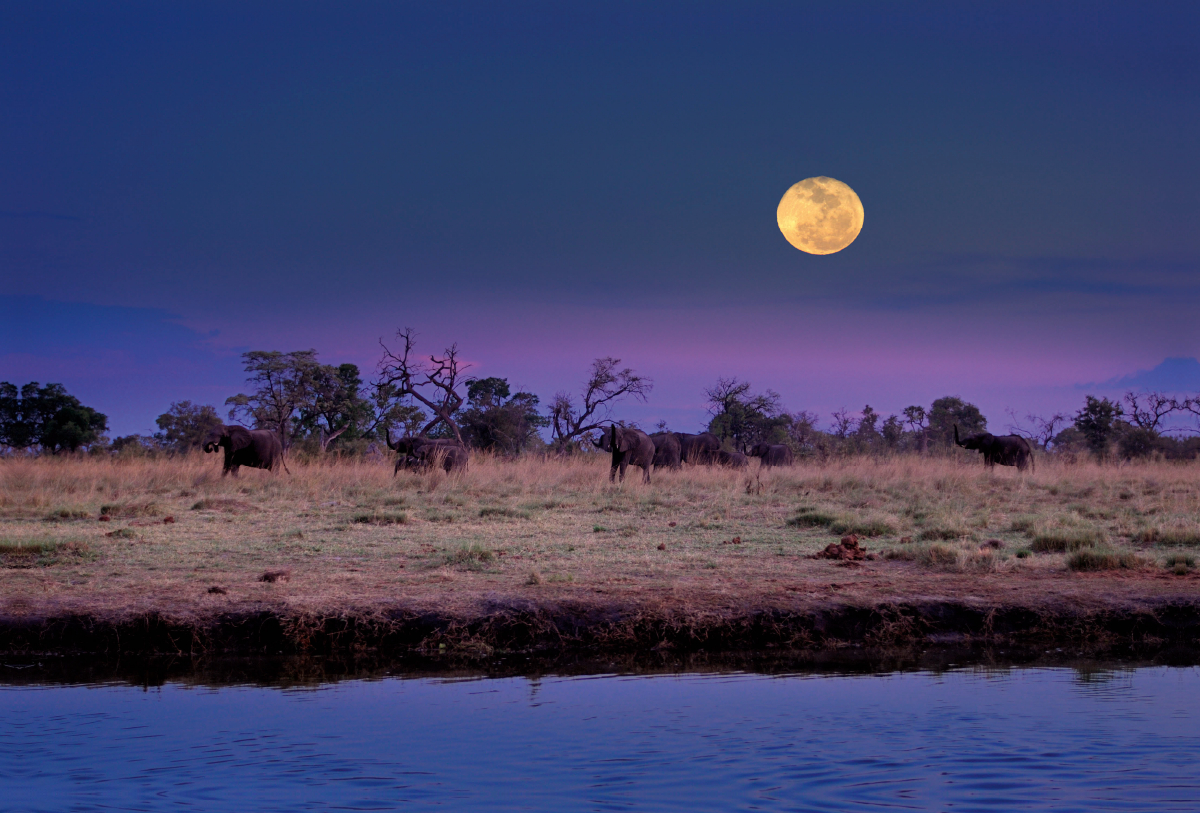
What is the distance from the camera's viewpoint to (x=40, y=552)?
10570 millimetres

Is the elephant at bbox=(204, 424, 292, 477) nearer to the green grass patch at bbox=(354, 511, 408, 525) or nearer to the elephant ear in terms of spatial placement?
the elephant ear

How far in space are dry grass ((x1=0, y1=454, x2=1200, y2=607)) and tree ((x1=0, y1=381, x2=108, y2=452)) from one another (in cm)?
1910

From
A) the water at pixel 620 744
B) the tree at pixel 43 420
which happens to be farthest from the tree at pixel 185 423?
the water at pixel 620 744

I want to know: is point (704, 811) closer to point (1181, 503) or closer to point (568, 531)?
point (568, 531)

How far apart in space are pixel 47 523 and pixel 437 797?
11.9 metres

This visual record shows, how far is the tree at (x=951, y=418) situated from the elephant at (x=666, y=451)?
26.4 m

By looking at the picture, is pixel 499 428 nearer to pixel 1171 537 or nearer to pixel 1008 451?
pixel 1008 451

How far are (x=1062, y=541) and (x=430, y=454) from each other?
15052mm

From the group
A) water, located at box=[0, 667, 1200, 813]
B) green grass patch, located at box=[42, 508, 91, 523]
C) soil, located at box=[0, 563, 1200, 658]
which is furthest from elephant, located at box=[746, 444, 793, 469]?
water, located at box=[0, 667, 1200, 813]

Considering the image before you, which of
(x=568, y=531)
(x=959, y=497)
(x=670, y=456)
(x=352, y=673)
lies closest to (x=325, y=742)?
(x=352, y=673)

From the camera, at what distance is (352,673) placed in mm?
6734

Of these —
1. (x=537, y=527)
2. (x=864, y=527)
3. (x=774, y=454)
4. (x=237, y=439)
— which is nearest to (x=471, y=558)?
(x=537, y=527)

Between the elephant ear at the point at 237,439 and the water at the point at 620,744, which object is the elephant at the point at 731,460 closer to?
the elephant ear at the point at 237,439

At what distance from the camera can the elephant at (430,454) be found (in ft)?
75.4
